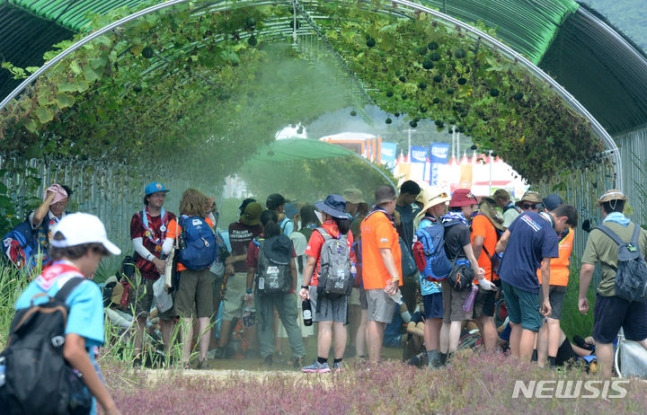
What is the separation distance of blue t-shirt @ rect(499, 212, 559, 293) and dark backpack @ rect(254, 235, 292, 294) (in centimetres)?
281

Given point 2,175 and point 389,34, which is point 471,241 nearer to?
point 389,34

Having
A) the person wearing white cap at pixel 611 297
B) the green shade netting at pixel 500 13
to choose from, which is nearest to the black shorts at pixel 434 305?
the person wearing white cap at pixel 611 297

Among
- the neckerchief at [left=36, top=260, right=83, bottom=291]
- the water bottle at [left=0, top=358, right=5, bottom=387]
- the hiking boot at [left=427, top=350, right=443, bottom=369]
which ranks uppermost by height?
the neckerchief at [left=36, top=260, right=83, bottom=291]

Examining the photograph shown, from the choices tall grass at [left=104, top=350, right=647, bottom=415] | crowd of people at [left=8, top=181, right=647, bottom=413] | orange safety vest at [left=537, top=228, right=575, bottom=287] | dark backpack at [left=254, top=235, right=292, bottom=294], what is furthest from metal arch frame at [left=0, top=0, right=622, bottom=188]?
tall grass at [left=104, top=350, right=647, bottom=415]

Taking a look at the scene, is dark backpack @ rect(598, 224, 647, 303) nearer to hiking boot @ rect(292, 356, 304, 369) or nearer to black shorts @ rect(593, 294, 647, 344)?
black shorts @ rect(593, 294, 647, 344)

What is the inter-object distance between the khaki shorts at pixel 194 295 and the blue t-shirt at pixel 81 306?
614 centimetres

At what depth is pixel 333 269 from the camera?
34.2 feet

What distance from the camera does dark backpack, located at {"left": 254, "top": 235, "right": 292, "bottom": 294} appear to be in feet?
38.4

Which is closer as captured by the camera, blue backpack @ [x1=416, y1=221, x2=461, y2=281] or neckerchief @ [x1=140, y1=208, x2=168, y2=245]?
blue backpack @ [x1=416, y1=221, x2=461, y2=281]

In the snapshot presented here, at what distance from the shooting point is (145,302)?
11.2 metres

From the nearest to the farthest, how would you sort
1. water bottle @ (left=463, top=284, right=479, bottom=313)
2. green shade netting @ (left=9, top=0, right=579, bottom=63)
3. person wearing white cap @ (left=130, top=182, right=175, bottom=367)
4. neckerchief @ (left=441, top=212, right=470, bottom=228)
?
water bottle @ (left=463, top=284, right=479, bottom=313) < neckerchief @ (left=441, top=212, right=470, bottom=228) < person wearing white cap @ (left=130, top=182, right=175, bottom=367) < green shade netting @ (left=9, top=0, right=579, bottom=63)

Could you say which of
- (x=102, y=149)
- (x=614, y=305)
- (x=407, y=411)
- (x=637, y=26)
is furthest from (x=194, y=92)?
(x=637, y=26)

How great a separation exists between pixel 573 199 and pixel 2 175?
9024mm

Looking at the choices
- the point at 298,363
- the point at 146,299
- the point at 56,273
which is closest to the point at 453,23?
the point at 298,363
